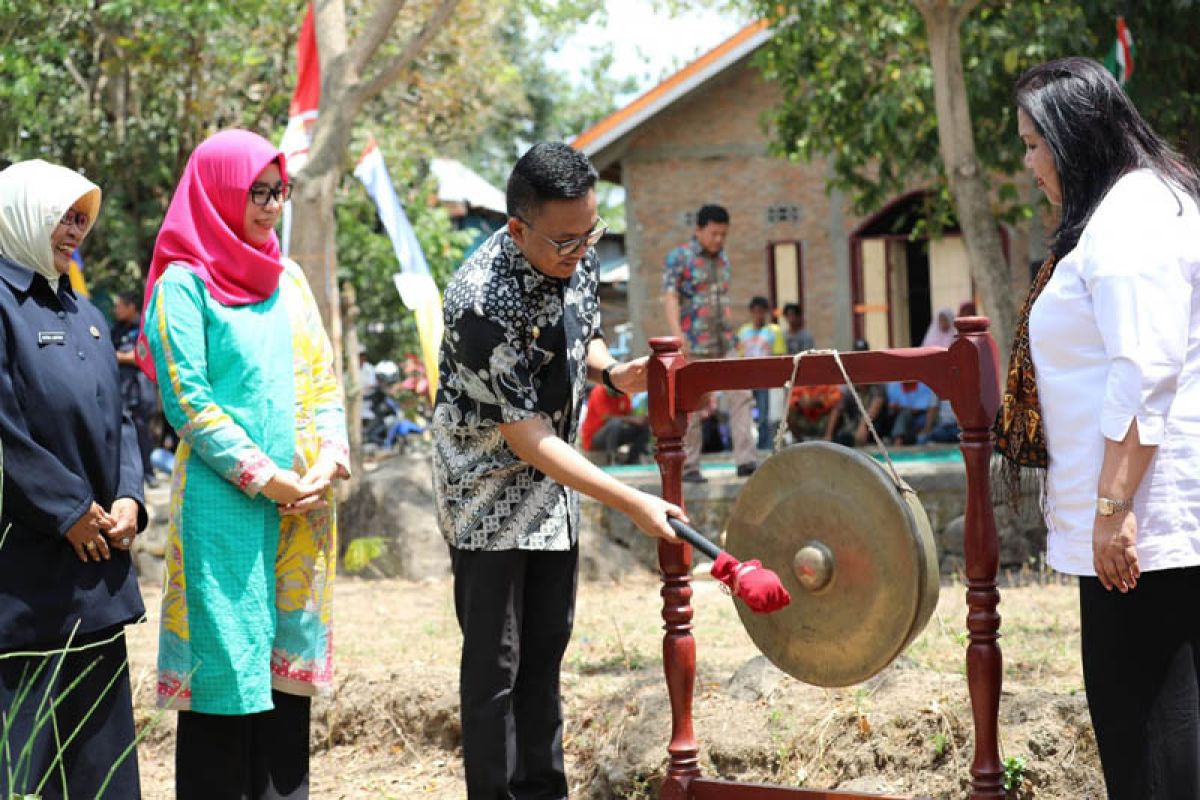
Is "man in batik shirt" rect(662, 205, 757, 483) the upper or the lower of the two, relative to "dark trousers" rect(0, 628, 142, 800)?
upper

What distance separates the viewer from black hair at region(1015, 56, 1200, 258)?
319 cm

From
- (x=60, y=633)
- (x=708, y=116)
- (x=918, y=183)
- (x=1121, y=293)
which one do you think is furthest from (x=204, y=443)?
(x=708, y=116)

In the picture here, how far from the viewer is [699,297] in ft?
32.4

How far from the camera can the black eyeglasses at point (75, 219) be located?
3.80 meters

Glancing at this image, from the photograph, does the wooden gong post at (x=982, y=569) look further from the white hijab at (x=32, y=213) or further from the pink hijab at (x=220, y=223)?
the white hijab at (x=32, y=213)

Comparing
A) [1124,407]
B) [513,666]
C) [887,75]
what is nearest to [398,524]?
[887,75]

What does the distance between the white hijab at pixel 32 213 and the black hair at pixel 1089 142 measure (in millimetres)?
2286

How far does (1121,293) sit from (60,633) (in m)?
2.50

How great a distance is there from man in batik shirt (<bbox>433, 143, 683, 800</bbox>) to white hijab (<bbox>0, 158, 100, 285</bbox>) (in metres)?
0.96

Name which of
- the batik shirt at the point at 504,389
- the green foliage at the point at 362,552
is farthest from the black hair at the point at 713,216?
the batik shirt at the point at 504,389

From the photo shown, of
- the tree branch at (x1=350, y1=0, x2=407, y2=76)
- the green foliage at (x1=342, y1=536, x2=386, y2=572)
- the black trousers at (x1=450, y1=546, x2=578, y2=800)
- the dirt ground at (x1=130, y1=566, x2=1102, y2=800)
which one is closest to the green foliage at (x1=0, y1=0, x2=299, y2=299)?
the tree branch at (x1=350, y1=0, x2=407, y2=76)

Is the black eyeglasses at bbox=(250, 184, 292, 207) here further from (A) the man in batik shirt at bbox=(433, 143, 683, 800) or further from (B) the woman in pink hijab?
(A) the man in batik shirt at bbox=(433, 143, 683, 800)

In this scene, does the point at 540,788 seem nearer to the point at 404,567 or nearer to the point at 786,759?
the point at 786,759

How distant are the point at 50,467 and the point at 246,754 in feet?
3.02
